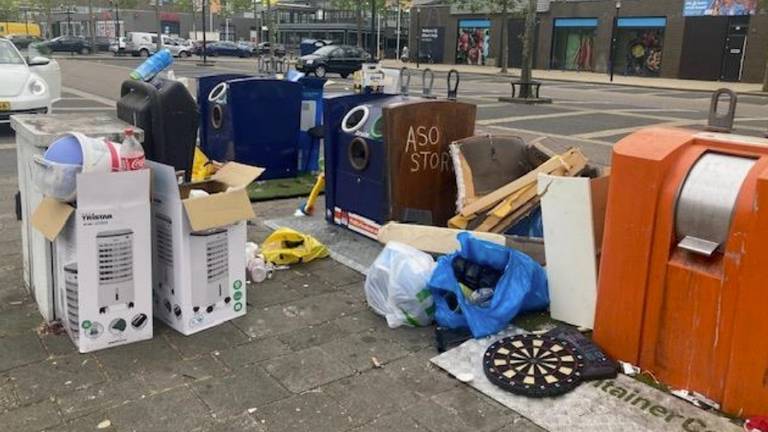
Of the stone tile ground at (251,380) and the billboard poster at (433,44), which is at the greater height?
the billboard poster at (433,44)

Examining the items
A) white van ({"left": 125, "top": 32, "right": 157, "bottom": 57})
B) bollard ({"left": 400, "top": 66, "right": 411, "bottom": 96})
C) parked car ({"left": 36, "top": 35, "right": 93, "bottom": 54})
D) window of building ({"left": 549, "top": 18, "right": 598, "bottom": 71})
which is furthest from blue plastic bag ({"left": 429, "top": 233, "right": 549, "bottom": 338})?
parked car ({"left": 36, "top": 35, "right": 93, "bottom": 54})

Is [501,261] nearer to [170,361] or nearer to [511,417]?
[511,417]

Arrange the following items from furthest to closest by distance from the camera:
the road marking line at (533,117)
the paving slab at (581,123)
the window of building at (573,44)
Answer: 1. the window of building at (573,44)
2. the road marking line at (533,117)
3. the paving slab at (581,123)

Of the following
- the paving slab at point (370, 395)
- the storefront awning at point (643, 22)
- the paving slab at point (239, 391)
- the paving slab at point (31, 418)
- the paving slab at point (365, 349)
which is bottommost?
the paving slab at point (31, 418)

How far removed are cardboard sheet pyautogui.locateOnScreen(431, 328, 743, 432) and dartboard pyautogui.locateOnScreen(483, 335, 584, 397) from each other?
0.04 meters

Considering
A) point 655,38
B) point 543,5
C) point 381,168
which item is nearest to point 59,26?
point 543,5

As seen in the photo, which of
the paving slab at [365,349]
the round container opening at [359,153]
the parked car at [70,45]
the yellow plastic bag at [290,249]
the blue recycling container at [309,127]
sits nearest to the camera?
the paving slab at [365,349]

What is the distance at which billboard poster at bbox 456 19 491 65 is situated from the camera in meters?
44.9

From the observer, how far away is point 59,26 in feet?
276

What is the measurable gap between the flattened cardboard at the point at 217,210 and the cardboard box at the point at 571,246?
1.62m

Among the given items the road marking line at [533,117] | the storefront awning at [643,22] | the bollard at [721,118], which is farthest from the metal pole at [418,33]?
the bollard at [721,118]

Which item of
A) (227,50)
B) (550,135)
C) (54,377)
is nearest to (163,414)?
(54,377)

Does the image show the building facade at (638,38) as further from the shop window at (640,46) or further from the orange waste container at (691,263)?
the orange waste container at (691,263)

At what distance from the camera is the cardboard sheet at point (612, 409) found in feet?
9.40
